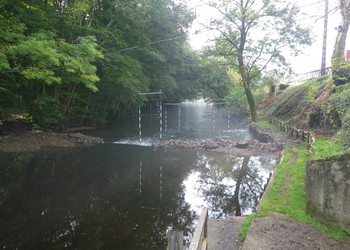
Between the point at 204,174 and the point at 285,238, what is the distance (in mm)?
5849

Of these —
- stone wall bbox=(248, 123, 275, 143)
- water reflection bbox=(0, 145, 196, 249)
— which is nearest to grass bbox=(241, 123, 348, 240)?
water reflection bbox=(0, 145, 196, 249)

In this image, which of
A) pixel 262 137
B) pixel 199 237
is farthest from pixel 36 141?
pixel 262 137

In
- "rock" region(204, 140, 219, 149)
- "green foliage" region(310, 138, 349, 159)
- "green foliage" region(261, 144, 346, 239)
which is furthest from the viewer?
"rock" region(204, 140, 219, 149)

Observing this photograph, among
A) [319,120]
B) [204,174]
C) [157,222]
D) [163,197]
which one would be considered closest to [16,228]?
[157,222]

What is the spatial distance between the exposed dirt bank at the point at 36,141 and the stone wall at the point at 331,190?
13.0 metres

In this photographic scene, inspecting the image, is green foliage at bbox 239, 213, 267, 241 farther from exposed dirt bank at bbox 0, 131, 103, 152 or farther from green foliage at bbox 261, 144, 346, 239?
exposed dirt bank at bbox 0, 131, 103, 152

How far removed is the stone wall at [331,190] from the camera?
4320 mm

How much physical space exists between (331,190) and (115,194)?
5.71 metres

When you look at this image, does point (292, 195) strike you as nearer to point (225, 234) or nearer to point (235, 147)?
point (225, 234)

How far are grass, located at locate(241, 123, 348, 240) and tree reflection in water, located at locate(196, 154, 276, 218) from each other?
0.83 meters

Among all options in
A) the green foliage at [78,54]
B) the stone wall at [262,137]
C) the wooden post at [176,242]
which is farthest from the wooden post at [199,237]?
the stone wall at [262,137]

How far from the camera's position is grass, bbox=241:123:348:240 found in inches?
184

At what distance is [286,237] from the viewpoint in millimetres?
4281

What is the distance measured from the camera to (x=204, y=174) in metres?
10.1
